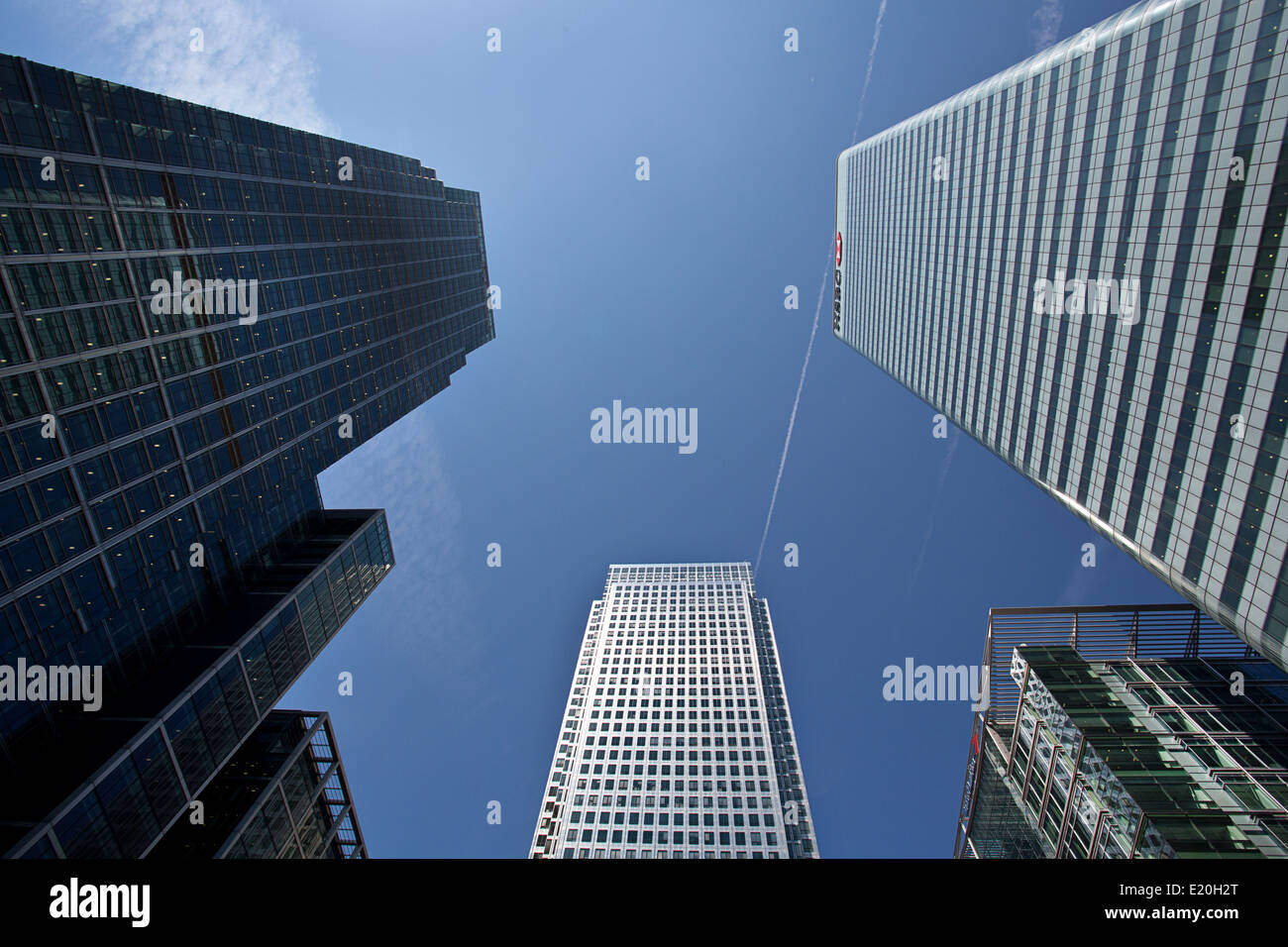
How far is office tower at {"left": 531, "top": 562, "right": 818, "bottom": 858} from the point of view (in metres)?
71.3

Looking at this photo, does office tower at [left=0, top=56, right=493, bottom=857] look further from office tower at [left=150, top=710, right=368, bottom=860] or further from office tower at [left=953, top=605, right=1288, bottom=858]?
office tower at [left=953, top=605, right=1288, bottom=858]

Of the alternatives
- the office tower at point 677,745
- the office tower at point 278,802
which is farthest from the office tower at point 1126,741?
the office tower at point 278,802

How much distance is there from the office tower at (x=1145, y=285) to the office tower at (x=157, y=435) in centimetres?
8285

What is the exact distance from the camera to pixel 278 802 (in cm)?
5747

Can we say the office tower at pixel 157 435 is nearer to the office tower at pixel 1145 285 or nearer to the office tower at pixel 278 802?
the office tower at pixel 278 802

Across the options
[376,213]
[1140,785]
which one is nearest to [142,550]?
[376,213]

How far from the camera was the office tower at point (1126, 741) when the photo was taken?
35.4 m

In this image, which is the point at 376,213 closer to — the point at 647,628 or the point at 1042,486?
the point at 647,628

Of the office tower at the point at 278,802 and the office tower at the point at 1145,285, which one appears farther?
the office tower at the point at 278,802

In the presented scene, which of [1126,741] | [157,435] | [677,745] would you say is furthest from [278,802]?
[1126,741]

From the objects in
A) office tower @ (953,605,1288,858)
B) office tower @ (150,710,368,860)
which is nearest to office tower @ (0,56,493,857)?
office tower @ (150,710,368,860)

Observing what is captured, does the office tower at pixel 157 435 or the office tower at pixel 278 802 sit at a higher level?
the office tower at pixel 157 435

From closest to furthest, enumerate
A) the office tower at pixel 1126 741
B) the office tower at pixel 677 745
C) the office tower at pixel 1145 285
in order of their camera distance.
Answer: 1. the office tower at pixel 1126 741
2. the office tower at pixel 1145 285
3. the office tower at pixel 677 745
